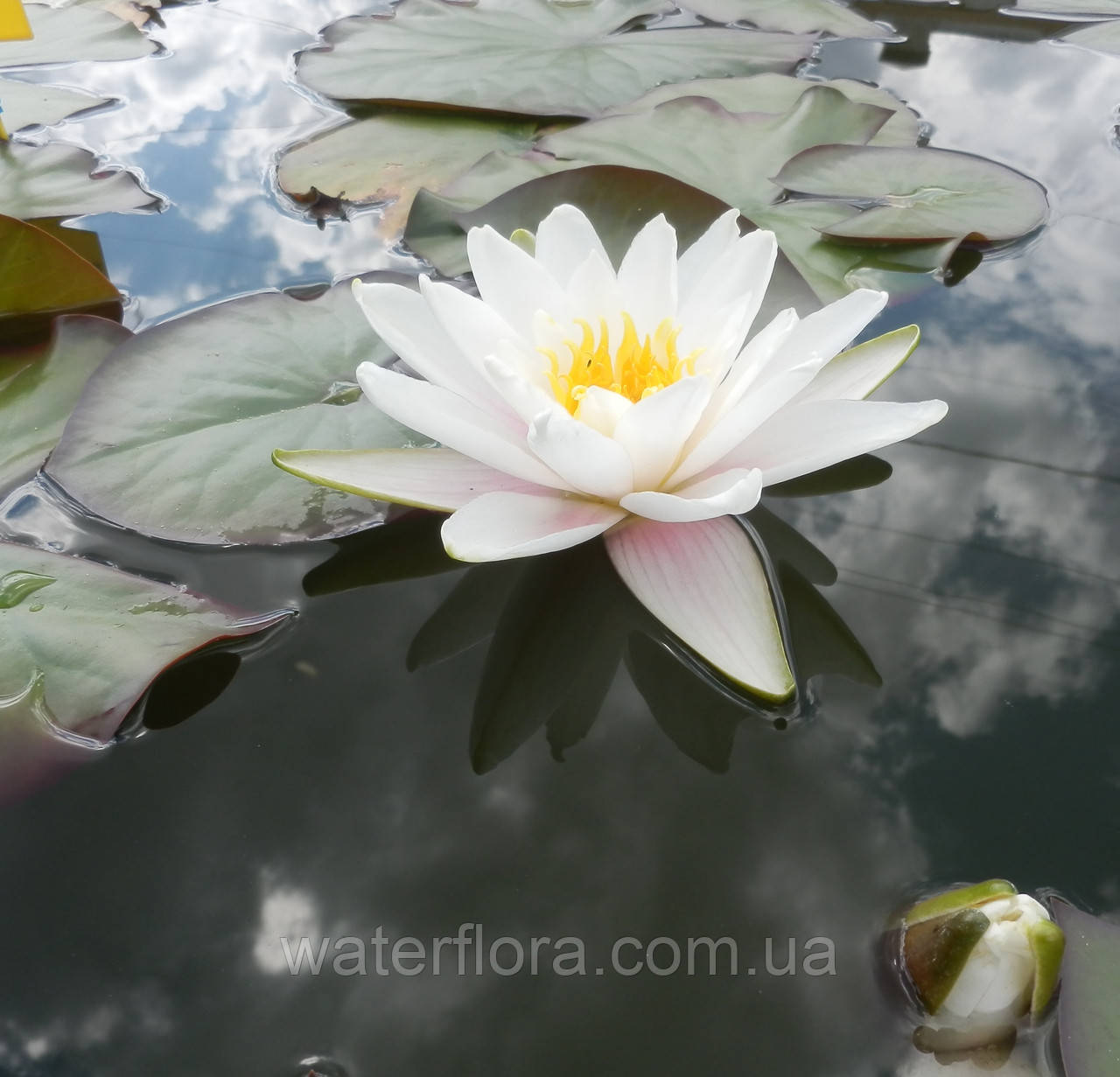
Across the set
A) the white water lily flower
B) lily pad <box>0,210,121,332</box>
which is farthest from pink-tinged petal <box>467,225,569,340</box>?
lily pad <box>0,210,121,332</box>

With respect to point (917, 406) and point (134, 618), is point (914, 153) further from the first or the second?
point (134, 618)

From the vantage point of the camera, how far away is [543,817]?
3.21ft

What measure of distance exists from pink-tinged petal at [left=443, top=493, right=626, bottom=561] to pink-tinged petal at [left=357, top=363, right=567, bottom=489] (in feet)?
0.11

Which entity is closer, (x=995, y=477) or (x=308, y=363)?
(x=995, y=477)

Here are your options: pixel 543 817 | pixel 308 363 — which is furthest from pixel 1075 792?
pixel 308 363

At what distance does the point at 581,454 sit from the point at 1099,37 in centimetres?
257

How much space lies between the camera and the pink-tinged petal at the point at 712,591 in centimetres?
100

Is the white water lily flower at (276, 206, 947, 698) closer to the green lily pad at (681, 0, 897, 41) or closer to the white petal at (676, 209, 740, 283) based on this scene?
the white petal at (676, 209, 740, 283)

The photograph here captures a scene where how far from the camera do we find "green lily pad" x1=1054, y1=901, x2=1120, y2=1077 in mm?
747

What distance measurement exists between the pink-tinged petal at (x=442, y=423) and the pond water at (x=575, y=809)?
0.64 ft

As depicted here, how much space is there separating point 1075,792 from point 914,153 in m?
1.46

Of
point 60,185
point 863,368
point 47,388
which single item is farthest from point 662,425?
point 60,185

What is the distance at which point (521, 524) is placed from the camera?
1095 millimetres

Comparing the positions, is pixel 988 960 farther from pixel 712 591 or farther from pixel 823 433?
pixel 823 433
